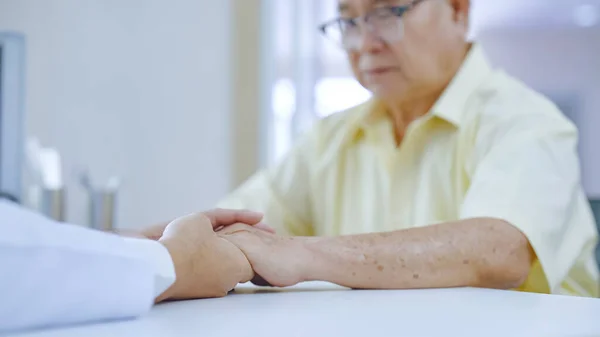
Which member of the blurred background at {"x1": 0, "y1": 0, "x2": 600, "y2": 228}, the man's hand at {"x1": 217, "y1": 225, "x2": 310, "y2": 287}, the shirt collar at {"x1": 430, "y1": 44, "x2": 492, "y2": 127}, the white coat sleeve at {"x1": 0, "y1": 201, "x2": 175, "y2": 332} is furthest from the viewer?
the blurred background at {"x1": 0, "y1": 0, "x2": 600, "y2": 228}

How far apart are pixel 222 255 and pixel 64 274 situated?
0.25 m

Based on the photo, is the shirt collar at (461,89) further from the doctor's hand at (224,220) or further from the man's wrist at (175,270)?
the man's wrist at (175,270)

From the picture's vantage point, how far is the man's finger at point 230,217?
2.85 ft

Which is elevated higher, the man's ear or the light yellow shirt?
the man's ear

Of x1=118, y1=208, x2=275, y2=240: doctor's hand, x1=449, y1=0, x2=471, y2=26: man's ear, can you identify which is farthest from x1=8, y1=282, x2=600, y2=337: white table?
x1=449, y1=0, x2=471, y2=26: man's ear

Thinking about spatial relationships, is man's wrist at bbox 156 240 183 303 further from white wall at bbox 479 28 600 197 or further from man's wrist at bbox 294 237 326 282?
white wall at bbox 479 28 600 197

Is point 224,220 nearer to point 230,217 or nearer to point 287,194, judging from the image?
point 230,217

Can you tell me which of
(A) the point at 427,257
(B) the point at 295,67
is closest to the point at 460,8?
(A) the point at 427,257

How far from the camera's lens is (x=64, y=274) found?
1.63 ft

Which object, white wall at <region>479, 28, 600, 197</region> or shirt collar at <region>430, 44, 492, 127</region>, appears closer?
shirt collar at <region>430, 44, 492, 127</region>

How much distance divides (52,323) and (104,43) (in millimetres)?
2174

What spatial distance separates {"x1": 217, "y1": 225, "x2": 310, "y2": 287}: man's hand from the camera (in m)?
0.79

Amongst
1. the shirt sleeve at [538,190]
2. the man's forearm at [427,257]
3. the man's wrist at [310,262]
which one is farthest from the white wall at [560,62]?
the man's wrist at [310,262]

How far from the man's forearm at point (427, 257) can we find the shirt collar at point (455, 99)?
337 millimetres
